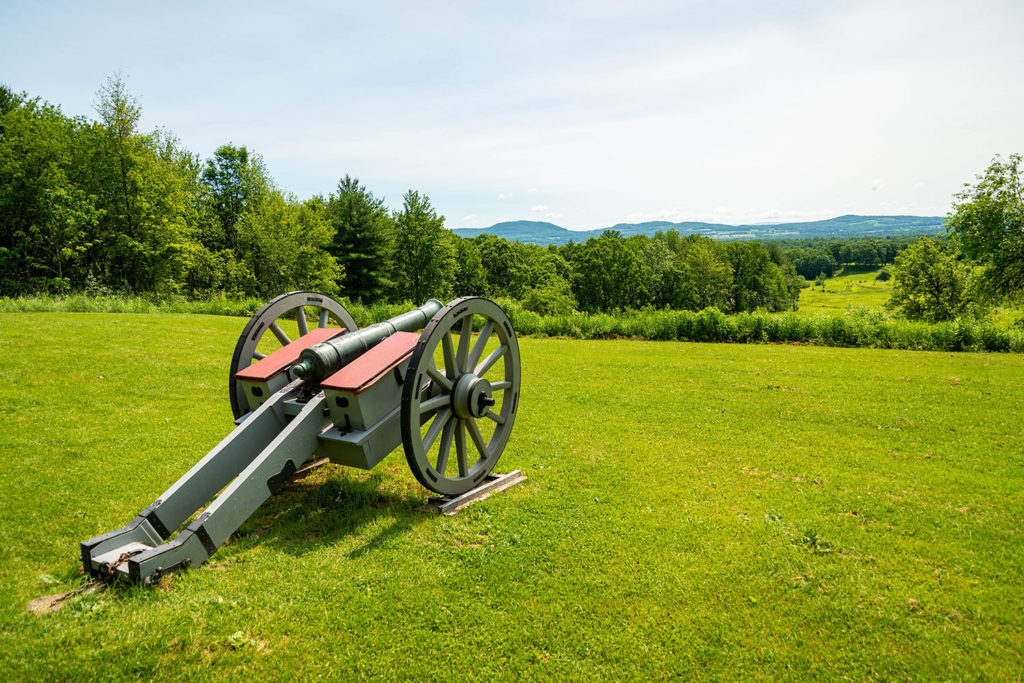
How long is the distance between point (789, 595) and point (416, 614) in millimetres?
2762

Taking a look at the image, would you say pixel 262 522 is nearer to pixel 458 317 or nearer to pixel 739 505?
pixel 458 317

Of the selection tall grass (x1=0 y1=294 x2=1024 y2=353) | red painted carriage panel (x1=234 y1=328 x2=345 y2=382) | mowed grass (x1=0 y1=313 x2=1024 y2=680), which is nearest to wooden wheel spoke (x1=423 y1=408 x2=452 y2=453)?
mowed grass (x1=0 y1=313 x2=1024 y2=680)

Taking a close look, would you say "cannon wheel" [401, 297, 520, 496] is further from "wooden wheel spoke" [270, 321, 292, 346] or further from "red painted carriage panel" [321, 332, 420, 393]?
"wooden wheel spoke" [270, 321, 292, 346]

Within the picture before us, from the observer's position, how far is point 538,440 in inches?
291

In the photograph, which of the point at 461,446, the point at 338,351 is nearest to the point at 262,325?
the point at 338,351

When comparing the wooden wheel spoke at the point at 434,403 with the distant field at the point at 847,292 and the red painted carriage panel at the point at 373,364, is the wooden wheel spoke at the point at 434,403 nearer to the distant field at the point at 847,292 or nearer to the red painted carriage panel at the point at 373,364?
the red painted carriage panel at the point at 373,364

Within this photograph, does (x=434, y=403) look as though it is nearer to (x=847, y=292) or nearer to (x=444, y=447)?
(x=444, y=447)

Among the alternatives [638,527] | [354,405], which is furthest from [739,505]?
[354,405]

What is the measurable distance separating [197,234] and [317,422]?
3916 centimetres

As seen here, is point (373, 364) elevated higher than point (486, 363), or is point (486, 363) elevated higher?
point (373, 364)

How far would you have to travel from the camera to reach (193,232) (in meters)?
33.2

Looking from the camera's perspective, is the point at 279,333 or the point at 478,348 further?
the point at 279,333

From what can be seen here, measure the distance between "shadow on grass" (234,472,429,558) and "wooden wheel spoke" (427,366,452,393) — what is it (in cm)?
127

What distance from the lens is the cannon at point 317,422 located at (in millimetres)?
3748
